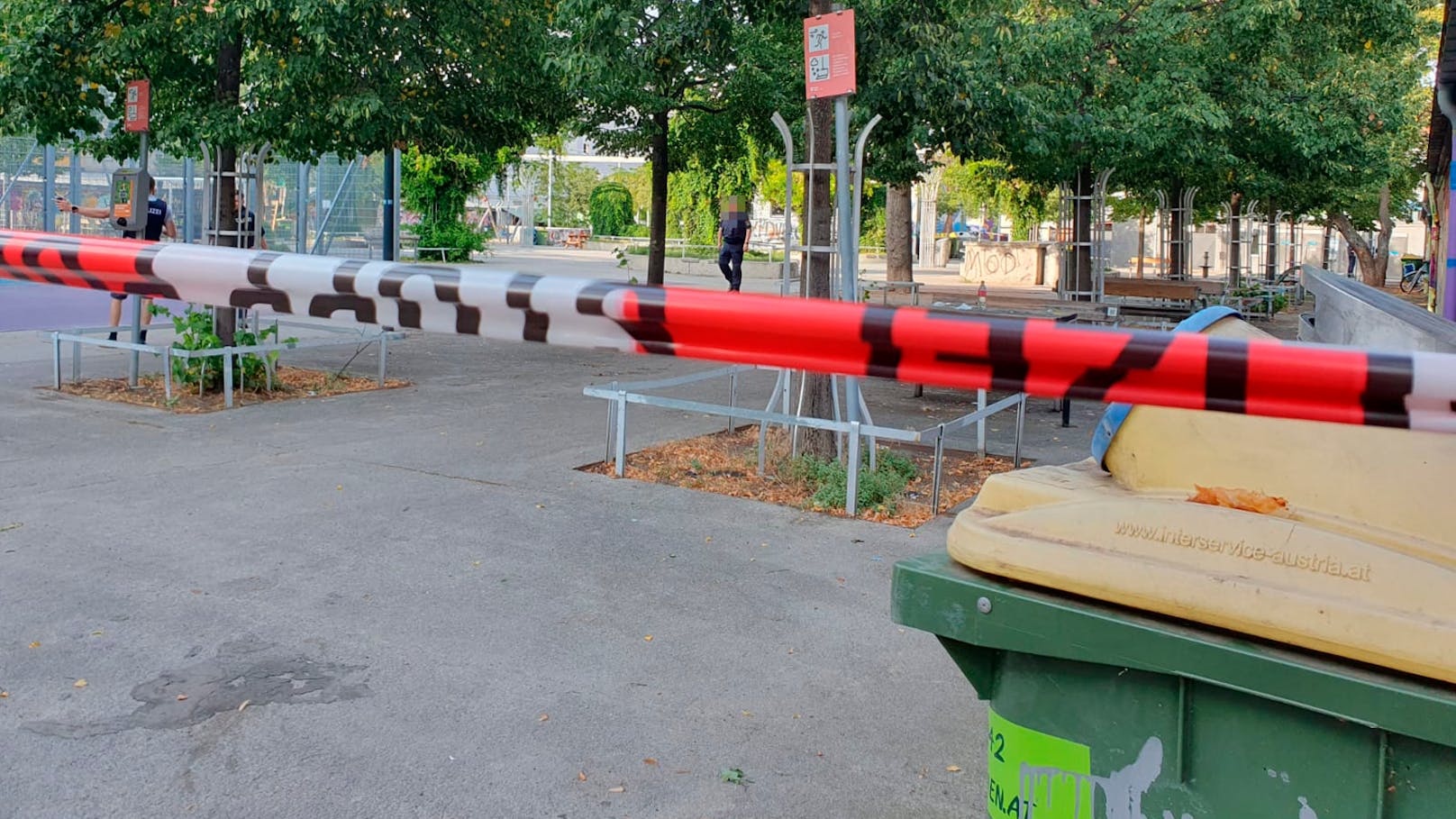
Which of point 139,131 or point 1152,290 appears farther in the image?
point 1152,290

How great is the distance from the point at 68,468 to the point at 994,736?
7.56 metres

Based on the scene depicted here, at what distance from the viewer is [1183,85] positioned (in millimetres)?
16281

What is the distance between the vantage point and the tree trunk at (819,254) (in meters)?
8.91

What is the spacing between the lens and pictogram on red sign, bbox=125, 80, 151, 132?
11.0 m

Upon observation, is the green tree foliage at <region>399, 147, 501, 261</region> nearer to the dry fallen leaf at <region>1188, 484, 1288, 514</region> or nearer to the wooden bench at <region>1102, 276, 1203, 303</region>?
the wooden bench at <region>1102, 276, 1203, 303</region>

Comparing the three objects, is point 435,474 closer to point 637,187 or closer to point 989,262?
point 989,262

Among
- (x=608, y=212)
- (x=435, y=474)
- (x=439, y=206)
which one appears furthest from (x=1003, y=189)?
(x=608, y=212)

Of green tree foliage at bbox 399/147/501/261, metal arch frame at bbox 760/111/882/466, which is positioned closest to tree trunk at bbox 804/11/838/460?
metal arch frame at bbox 760/111/882/466

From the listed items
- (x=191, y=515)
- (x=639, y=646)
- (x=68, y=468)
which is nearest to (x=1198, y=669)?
(x=639, y=646)

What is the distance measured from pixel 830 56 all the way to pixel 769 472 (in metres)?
2.83

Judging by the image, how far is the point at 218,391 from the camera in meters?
11.5

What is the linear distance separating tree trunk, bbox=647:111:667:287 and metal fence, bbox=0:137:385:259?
6.23 meters

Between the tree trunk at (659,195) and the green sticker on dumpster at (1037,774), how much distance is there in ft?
49.8

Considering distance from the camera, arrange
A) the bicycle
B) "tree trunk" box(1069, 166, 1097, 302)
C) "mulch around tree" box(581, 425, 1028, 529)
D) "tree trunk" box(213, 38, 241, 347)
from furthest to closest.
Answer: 1. the bicycle
2. "tree trunk" box(1069, 166, 1097, 302)
3. "tree trunk" box(213, 38, 241, 347)
4. "mulch around tree" box(581, 425, 1028, 529)
